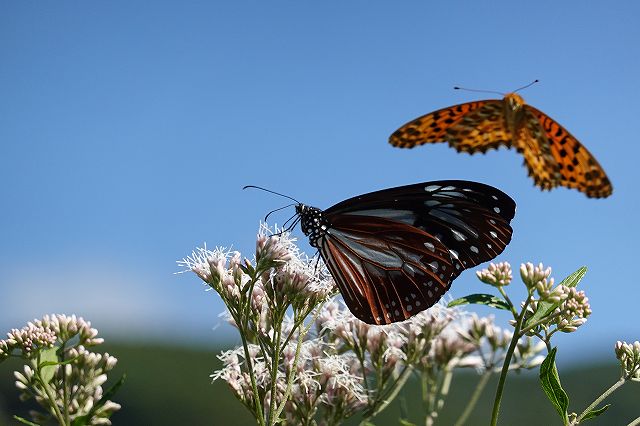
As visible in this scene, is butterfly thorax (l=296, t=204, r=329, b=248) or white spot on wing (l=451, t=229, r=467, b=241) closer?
white spot on wing (l=451, t=229, r=467, b=241)

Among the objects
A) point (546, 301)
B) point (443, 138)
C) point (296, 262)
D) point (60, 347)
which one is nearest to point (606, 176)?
point (443, 138)

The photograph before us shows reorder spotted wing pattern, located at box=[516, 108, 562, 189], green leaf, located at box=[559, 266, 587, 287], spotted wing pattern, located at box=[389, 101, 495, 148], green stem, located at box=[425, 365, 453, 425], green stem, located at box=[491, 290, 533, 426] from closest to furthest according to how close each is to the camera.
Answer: green stem, located at box=[491, 290, 533, 426]
green leaf, located at box=[559, 266, 587, 287]
green stem, located at box=[425, 365, 453, 425]
spotted wing pattern, located at box=[389, 101, 495, 148]
spotted wing pattern, located at box=[516, 108, 562, 189]

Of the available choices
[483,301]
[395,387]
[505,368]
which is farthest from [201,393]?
[505,368]

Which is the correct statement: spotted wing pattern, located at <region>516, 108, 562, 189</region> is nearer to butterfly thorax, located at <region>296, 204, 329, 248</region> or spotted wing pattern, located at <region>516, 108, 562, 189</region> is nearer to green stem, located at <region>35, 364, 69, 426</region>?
butterfly thorax, located at <region>296, 204, 329, 248</region>

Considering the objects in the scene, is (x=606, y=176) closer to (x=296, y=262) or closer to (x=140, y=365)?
(x=296, y=262)

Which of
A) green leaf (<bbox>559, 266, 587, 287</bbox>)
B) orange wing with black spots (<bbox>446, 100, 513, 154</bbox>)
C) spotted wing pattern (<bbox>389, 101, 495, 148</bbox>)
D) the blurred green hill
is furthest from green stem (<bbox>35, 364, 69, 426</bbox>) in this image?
the blurred green hill

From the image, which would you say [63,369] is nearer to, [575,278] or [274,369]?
[274,369]
